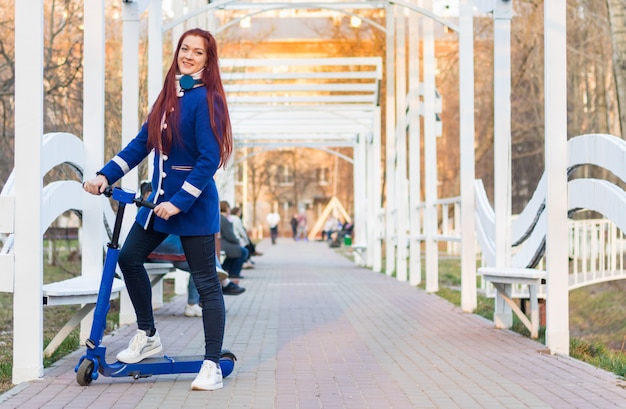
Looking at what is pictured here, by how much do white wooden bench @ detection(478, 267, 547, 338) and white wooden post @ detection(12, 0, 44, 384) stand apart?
4262mm

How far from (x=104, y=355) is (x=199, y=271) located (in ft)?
2.44

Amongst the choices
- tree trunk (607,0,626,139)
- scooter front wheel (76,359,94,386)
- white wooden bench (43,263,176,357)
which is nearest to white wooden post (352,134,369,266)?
tree trunk (607,0,626,139)

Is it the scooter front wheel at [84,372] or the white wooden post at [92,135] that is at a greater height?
the white wooden post at [92,135]

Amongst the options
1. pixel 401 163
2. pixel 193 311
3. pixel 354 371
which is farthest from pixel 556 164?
pixel 401 163

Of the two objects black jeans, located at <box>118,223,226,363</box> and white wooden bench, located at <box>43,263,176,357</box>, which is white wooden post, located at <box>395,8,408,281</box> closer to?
white wooden bench, located at <box>43,263,176,357</box>

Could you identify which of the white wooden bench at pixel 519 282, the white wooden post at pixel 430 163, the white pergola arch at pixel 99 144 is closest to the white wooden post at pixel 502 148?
the white pergola arch at pixel 99 144

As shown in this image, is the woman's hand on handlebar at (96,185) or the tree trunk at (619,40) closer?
the woman's hand on handlebar at (96,185)

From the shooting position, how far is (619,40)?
17922 millimetres

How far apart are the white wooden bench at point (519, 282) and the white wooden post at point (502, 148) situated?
0.30 metres

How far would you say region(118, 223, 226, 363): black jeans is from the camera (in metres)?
7.51

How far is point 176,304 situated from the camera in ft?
52.1

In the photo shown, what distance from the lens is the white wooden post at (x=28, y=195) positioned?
780 cm

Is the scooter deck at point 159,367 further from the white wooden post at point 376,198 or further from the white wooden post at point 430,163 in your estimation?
the white wooden post at point 376,198

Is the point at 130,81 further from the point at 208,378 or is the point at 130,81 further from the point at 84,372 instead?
the point at 208,378
